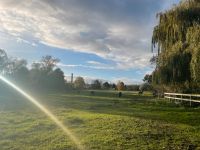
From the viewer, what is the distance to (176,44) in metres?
29.0

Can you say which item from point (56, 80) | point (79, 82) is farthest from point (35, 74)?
point (79, 82)

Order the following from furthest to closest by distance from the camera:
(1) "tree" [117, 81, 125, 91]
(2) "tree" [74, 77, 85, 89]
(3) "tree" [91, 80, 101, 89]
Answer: (3) "tree" [91, 80, 101, 89], (1) "tree" [117, 81, 125, 91], (2) "tree" [74, 77, 85, 89]

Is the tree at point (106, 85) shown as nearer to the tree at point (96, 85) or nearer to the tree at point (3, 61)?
the tree at point (96, 85)

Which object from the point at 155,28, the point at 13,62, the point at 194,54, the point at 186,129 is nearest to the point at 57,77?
the point at 13,62

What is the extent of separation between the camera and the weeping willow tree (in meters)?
27.7

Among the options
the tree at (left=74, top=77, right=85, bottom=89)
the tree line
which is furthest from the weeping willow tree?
the tree at (left=74, top=77, right=85, bottom=89)

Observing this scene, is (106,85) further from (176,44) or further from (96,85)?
(176,44)

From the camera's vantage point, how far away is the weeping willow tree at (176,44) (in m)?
27.7

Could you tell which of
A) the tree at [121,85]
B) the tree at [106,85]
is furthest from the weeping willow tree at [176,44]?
the tree at [106,85]

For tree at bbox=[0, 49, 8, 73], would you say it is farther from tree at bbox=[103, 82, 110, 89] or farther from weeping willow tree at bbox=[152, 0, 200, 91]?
weeping willow tree at bbox=[152, 0, 200, 91]

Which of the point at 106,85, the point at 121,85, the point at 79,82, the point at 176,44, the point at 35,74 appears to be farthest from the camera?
the point at 106,85

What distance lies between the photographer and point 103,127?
1556 cm

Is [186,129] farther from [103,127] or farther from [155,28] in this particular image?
[155,28]

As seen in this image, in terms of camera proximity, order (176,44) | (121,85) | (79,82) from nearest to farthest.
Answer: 1. (176,44)
2. (79,82)
3. (121,85)
